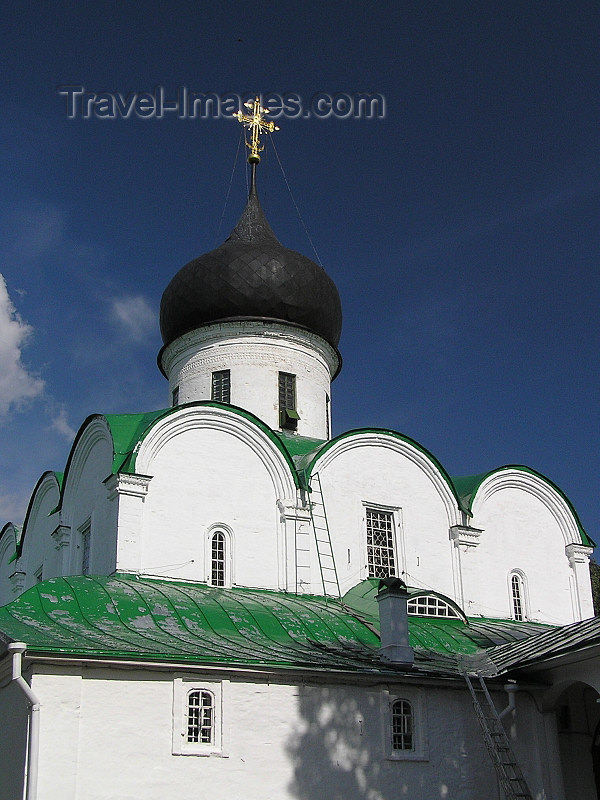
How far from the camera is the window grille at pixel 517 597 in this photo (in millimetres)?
14430

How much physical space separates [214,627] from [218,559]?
6.76 feet

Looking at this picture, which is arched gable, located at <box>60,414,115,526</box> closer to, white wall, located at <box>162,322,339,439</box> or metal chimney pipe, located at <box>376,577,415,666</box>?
white wall, located at <box>162,322,339,439</box>

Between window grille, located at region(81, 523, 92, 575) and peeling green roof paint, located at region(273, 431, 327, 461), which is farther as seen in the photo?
Result: peeling green roof paint, located at region(273, 431, 327, 461)

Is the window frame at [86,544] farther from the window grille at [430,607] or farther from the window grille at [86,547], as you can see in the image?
the window grille at [430,607]

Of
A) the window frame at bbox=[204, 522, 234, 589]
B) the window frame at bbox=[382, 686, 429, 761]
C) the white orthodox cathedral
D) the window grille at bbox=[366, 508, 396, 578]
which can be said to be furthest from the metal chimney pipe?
the window grille at bbox=[366, 508, 396, 578]

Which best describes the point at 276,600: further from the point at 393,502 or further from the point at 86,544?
the point at 86,544

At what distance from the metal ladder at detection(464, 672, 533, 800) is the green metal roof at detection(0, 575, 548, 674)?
519 mm

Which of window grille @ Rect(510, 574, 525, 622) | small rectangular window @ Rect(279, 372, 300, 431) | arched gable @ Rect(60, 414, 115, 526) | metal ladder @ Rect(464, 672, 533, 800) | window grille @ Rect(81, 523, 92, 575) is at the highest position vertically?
small rectangular window @ Rect(279, 372, 300, 431)

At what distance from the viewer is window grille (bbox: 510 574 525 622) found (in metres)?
14.4

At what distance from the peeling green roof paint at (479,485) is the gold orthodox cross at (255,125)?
6.97 metres

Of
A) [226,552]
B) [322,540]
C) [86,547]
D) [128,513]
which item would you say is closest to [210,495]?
[226,552]

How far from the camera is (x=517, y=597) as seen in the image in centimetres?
1457

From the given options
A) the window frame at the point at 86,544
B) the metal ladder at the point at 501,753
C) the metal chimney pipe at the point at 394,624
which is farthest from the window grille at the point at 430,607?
the window frame at the point at 86,544

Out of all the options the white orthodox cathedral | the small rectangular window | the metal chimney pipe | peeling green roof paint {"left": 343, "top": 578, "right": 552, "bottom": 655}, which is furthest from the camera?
the small rectangular window
